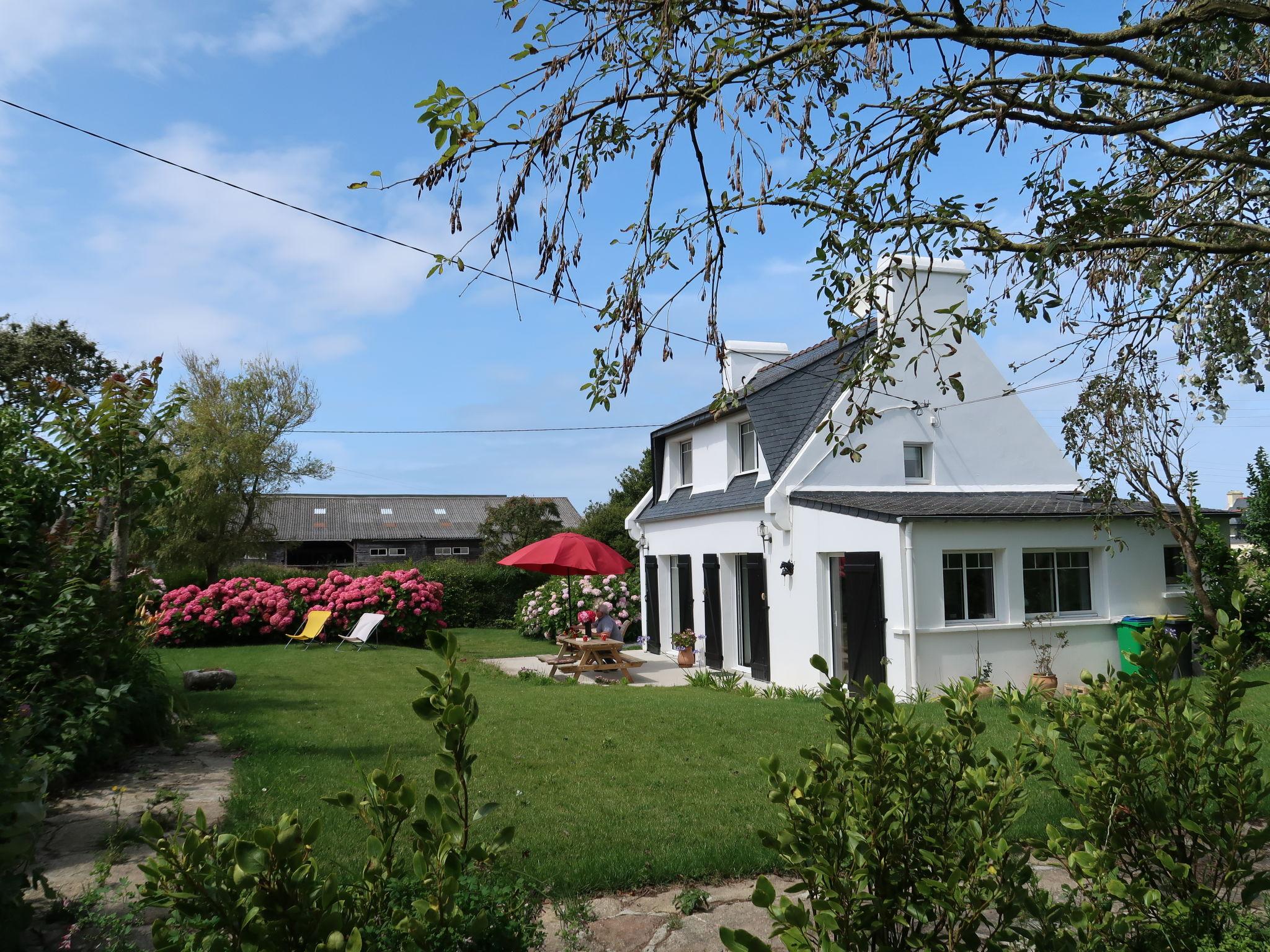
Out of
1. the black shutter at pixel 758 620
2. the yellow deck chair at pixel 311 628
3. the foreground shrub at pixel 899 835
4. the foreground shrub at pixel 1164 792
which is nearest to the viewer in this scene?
the foreground shrub at pixel 899 835

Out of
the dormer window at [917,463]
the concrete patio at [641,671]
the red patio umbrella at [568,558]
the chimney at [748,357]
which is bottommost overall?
the concrete patio at [641,671]

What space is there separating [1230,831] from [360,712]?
9.53 metres

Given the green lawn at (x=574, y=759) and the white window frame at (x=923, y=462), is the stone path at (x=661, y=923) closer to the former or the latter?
the green lawn at (x=574, y=759)

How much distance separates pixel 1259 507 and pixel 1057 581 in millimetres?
6847

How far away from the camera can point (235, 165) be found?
10.7 m

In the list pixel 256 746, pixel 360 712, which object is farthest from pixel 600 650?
pixel 256 746

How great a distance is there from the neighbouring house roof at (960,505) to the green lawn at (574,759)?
119 inches

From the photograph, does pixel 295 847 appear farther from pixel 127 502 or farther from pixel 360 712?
pixel 360 712

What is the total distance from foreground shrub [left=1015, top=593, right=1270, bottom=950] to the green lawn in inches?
93.5

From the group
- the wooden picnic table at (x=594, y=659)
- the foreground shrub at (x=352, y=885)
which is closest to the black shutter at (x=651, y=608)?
the wooden picnic table at (x=594, y=659)

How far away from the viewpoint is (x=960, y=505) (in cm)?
1401

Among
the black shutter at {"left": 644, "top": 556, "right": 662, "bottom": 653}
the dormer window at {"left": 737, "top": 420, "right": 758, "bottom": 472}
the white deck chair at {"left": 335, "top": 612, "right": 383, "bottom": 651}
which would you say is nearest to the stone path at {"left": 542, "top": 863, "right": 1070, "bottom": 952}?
the dormer window at {"left": 737, "top": 420, "right": 758, "bottom": 472}

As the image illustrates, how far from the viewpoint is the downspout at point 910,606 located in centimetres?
1262

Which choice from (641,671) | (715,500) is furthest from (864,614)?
(641,671)
